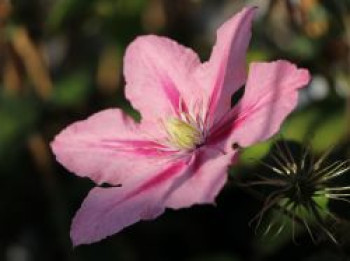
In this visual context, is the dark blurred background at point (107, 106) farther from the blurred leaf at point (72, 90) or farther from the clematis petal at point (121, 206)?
the clematis petal at point (121, 206)

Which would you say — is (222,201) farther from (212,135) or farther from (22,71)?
(212,135)

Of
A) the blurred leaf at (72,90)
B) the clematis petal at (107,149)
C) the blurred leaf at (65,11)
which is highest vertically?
→ the clematis petal at (107,149)

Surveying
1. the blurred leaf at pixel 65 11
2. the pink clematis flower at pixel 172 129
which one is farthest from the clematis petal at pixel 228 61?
the blurred leaf at pixel 65 11

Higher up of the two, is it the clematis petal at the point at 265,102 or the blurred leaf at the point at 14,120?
the clematis petal at the point at 265,102

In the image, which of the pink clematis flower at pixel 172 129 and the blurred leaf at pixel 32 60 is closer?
the pink clematis flower at pixel 172 129

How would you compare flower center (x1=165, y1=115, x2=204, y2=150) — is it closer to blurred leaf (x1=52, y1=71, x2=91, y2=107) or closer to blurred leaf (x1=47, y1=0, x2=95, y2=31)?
blurred leaf (x1=47, y1=0, x2=95, y2=31)

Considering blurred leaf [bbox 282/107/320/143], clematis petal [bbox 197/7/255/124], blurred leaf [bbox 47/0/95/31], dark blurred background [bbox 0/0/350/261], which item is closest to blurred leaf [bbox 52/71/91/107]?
dark blurred background [bbox 0/0/350/261]

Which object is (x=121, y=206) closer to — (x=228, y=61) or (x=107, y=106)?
(x=228, y=61)
